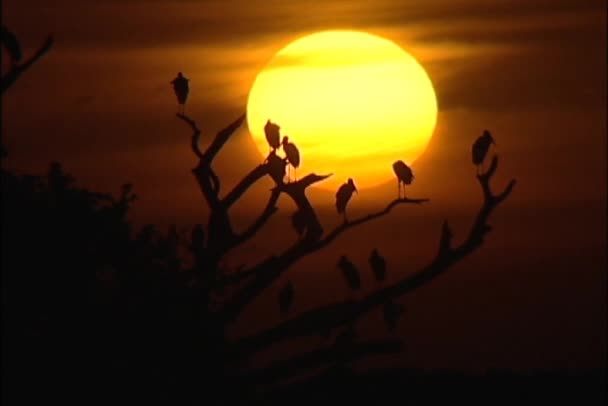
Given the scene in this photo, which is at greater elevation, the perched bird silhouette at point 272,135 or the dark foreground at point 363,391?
the perched bird silhouette at point 272,135

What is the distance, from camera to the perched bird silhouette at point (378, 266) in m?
21.1

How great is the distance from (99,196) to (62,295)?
4.26ft

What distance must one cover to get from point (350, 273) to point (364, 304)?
0.71 meters

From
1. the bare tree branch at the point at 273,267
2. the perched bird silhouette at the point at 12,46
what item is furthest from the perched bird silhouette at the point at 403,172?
the perched bird silhouette at the point at 12,46

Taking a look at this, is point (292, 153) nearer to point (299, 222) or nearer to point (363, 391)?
point (299, 222)

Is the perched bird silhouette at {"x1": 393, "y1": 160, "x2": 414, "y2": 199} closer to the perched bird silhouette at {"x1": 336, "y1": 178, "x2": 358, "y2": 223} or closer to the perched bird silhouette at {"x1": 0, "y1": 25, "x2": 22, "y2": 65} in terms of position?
the perched bird silhouette at {"x1": 336, "y1": 178, "x2": 358, "y2": 223}

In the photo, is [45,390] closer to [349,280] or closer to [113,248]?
[113,248]

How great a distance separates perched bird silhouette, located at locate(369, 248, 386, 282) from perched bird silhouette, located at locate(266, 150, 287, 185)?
1.26m

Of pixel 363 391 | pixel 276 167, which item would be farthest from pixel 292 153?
pixel 363 391

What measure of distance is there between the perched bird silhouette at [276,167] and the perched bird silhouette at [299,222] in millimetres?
422

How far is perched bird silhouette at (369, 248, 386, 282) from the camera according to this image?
21125 millimetres

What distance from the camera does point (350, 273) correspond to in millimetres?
21469

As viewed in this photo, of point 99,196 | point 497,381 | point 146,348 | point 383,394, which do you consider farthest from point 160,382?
point 497,381

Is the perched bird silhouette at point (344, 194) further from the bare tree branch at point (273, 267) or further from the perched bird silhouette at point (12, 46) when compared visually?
the perched bird silhouette at point (12, 46)
